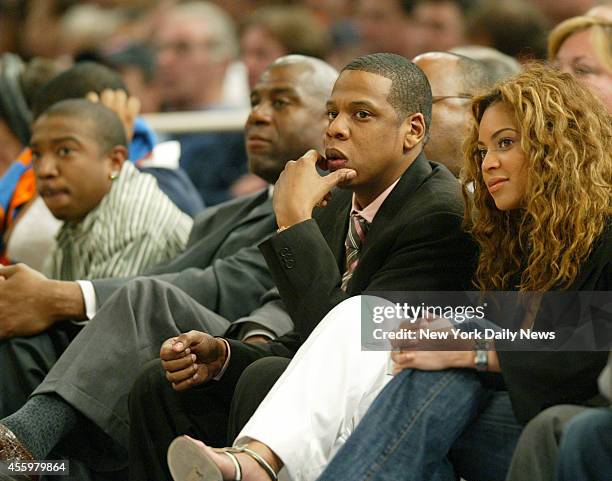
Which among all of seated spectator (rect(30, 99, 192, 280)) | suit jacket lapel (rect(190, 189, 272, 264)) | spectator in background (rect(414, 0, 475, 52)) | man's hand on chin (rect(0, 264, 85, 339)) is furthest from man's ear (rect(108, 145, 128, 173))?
spectator in background (rect(414, 0, 475, 52))

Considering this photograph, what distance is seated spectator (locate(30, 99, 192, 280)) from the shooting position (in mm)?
3775

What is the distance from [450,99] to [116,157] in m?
1.08

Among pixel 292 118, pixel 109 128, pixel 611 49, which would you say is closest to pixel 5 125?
pixel 109 128

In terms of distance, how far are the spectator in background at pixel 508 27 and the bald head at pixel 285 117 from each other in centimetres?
131

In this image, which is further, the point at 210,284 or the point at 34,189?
the point at 34,189

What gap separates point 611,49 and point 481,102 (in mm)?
1018

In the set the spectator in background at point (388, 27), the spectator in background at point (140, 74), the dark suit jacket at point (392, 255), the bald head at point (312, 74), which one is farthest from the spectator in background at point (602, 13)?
the spectator in background at point (140, 74)

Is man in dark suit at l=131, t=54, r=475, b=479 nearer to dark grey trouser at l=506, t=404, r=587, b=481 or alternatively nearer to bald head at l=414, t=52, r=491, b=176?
bald head at l=414, t=52, r=491, b=176

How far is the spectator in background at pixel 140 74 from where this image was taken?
603 cm

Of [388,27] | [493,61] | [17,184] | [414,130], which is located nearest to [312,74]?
[493,61]

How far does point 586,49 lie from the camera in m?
3.69

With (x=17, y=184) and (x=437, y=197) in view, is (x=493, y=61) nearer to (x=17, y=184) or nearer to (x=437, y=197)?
(x=437, y=197)

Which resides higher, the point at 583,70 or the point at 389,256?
the point at 583,70

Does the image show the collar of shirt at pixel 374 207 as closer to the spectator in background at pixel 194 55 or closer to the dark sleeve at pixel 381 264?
the dark sleeve at pixel 381 264
